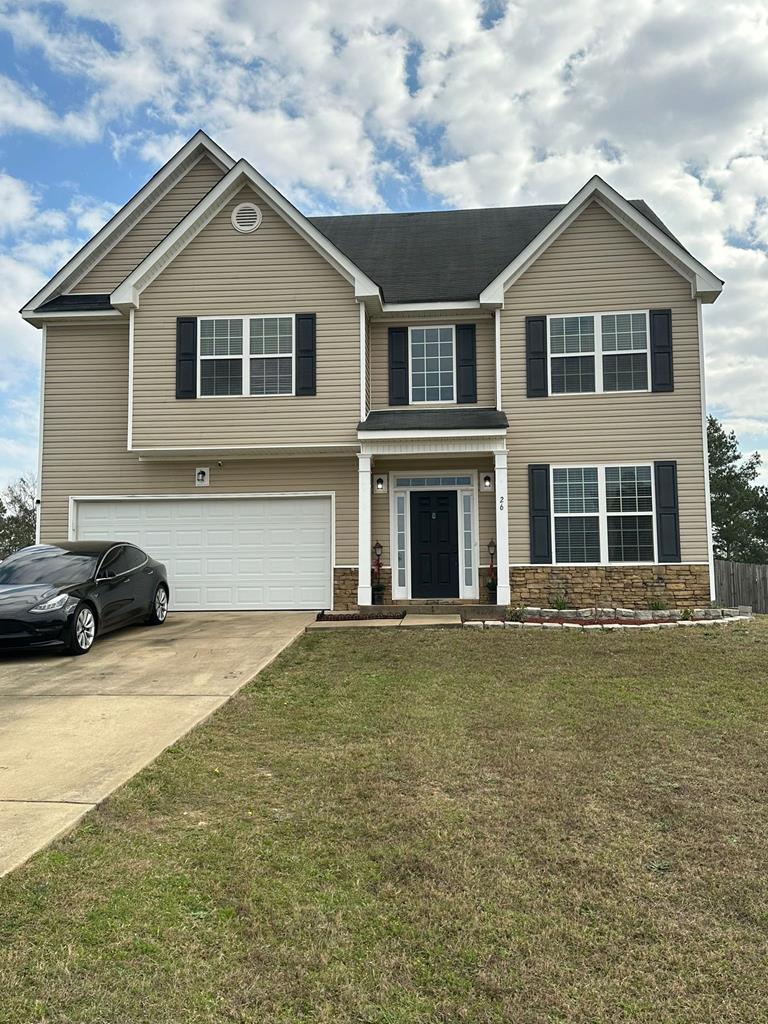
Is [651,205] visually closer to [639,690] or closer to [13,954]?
[639,690]

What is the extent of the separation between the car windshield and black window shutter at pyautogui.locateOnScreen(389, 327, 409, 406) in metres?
6.59

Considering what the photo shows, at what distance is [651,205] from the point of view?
16641 millimetres

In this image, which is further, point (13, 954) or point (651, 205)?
point (651, 205)

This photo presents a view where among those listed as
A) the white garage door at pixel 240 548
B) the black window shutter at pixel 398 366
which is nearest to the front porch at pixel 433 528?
the white garage door at pixel 240 548

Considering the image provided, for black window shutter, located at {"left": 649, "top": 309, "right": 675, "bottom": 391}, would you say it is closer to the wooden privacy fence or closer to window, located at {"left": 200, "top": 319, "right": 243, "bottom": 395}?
the wooden privacy fence

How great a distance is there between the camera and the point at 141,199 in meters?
14.9

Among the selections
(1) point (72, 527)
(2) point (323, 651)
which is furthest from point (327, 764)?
(1) point (72, 527)

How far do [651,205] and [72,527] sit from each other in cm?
1465

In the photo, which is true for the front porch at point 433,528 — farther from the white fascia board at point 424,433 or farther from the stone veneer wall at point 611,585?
the stone veneer wall at point 611,585

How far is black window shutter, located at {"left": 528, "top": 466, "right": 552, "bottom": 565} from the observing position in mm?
13141

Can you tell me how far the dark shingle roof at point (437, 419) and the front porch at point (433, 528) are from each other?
150 mm

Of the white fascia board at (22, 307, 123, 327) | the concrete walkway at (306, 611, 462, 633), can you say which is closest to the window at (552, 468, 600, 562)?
the concrete walkway at (306, 611, 462, 633)

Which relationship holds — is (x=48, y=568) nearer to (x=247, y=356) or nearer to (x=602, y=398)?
(x=247, y=356)

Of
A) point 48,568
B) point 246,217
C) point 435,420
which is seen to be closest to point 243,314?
point 246,217
